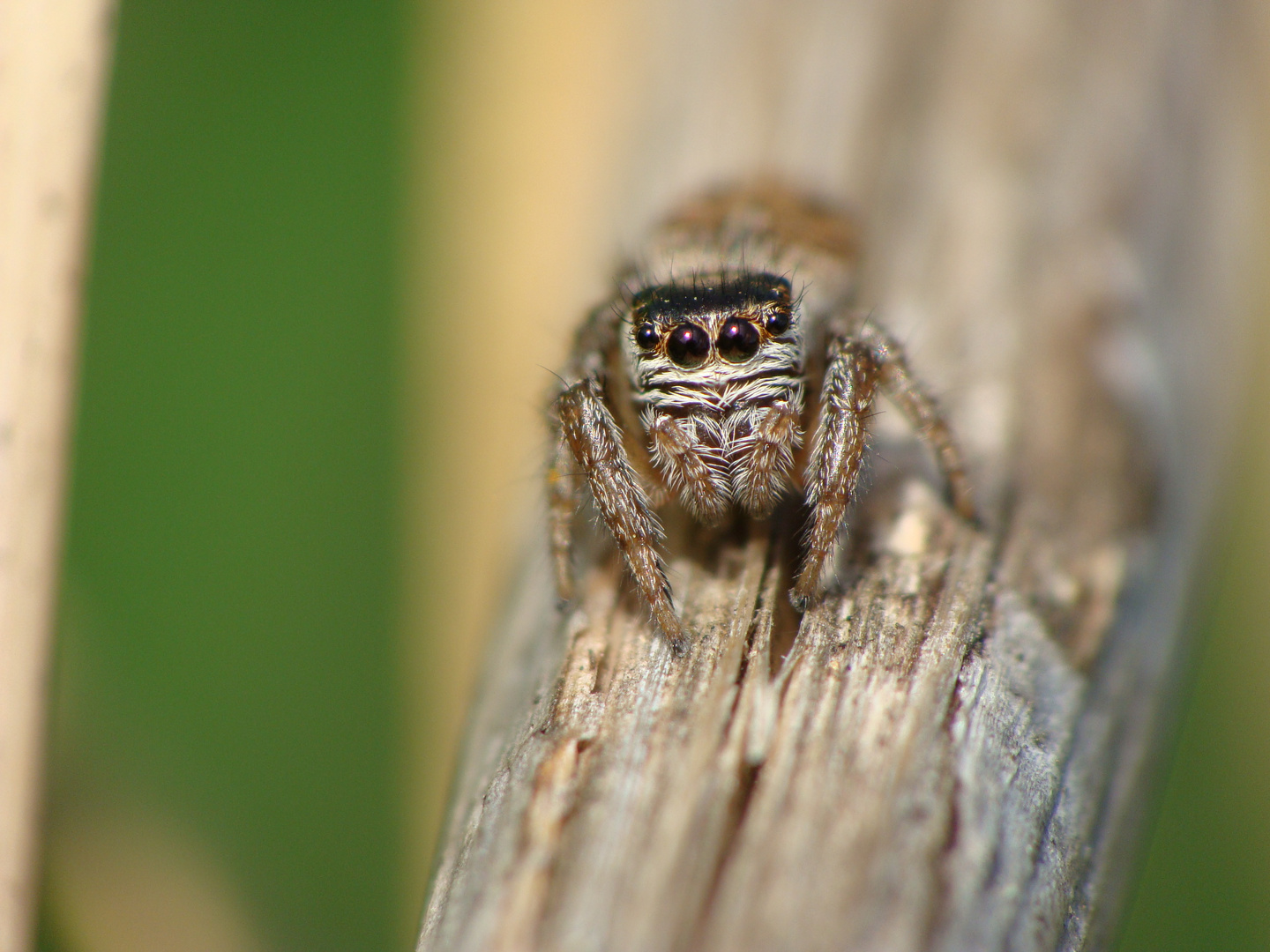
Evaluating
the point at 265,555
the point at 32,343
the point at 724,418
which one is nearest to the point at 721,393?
the point at 724,418

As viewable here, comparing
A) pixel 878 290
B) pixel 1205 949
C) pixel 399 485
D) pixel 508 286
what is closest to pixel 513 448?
pixel 399 485

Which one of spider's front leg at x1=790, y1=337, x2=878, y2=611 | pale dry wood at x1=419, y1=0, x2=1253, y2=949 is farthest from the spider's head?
pale dry wood at x1=419, y1=0, x2=1253, y2=949

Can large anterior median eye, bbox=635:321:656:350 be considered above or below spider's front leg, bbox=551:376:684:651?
above

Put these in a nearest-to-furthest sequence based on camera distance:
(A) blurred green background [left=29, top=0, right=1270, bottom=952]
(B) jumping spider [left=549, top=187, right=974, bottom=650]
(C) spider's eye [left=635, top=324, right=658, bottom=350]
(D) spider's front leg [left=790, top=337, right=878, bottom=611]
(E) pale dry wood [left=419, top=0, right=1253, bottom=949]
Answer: (E) pale dry wood [left=419, top=0, right=1253, bottom=949] → (D) spider's front leg [left=790, top=337, right=878, bottom=611] → (B) jumping spider [left=549, top=187, right=974, bottom=650] → (C) spider's eye [left=635, top=324, right=658, bottom=350] → (A) blurred green background [left=29, top=0, right=1270, bottom=952]

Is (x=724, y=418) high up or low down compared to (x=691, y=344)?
down

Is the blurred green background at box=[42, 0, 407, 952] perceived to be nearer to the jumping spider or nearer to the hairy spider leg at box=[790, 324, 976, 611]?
the jumping spider

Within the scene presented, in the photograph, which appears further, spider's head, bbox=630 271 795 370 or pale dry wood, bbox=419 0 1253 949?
spider's head, bbox=630 271 795 370

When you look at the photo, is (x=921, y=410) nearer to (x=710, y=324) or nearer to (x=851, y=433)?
(x=851, y=433)

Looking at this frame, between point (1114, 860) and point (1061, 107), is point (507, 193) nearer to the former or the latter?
point (1061, 107)
